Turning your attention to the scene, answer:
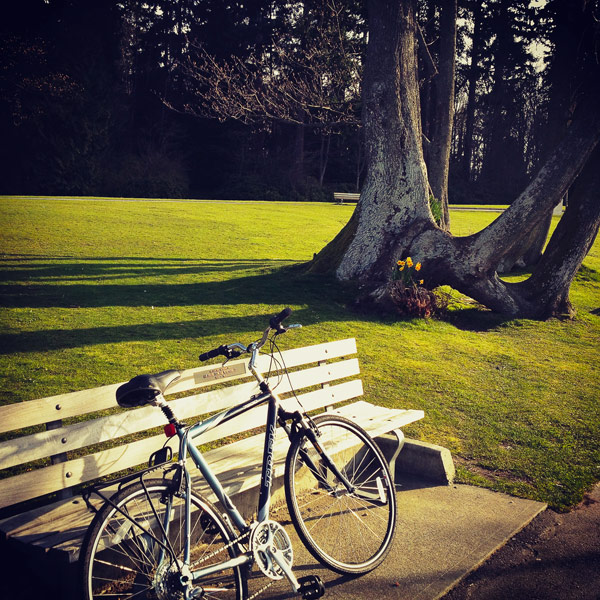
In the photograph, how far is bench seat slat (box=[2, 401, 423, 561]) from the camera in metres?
3.07

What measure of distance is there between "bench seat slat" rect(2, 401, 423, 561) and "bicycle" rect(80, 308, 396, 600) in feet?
0.62

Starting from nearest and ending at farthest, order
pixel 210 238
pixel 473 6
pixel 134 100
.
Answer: pixel 210 238 → pixel 473 6 → pixel 134 100

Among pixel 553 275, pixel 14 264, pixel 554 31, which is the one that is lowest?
pixel 14 264

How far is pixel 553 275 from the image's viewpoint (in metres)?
11.9

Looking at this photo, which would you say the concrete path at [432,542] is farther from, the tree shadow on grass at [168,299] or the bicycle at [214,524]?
the tree shadow on grass at [168,299]

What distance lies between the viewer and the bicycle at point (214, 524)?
2.90 m

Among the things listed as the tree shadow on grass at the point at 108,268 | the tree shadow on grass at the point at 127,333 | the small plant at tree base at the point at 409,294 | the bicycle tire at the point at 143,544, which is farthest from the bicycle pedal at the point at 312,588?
the tree shadow on grass at the point at 108,268

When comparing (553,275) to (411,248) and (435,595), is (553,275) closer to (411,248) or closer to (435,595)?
(411,248)

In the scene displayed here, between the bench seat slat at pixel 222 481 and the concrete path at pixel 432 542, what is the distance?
52 centimetres

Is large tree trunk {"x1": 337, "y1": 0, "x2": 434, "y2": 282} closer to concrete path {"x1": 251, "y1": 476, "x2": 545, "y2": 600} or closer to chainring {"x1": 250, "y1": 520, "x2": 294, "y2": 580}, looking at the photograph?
concrete path {"x1": 251, "y1": 476, "x2": 545, "y2": 600}

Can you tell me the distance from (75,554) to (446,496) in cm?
283

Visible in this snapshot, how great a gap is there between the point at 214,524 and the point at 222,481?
29.0 inches

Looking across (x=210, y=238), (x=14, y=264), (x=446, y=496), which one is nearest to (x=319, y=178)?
(x=210, y=238)

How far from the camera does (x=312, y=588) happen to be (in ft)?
11.1
